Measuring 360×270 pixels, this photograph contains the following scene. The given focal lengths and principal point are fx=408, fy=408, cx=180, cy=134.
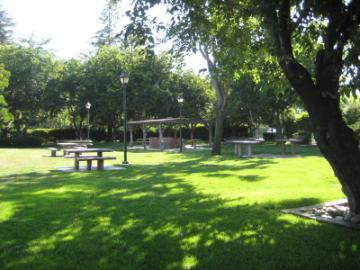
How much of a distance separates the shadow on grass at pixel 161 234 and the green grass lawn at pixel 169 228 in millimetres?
11

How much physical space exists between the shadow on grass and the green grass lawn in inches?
0.4

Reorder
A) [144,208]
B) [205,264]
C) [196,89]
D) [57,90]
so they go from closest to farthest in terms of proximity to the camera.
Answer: [205,264] → [144,208] → [57,90] → [196,89]

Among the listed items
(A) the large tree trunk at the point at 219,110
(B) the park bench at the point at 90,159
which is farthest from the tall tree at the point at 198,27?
(A) the large tree trunk at the point at 219,110

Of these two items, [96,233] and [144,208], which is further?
[144,208]

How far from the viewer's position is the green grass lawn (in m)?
4.32

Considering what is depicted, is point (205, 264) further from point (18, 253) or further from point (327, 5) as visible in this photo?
point (327, 5)

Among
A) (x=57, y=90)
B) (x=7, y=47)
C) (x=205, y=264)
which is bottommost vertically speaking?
(x=205, y=264)

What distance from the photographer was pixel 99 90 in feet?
130

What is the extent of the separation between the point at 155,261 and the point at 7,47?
128ft

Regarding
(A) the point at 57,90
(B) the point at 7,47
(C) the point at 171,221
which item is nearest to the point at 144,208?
(C) the point at 171,221

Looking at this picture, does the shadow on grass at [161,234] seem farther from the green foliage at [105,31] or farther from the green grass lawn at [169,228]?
the green foliage at [105,31]

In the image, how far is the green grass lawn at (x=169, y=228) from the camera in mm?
4321

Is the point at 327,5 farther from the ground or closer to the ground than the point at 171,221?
farther from the ground

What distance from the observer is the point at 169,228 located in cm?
557
